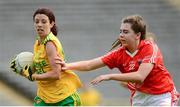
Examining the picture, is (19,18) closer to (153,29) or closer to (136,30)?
(153,29)

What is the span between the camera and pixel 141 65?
18.3 feet

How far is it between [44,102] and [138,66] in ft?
3.21

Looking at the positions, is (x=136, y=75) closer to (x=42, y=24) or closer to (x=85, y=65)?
(x=85, y=65)

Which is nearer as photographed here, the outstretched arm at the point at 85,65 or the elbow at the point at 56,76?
the elbow at the point at 56,76

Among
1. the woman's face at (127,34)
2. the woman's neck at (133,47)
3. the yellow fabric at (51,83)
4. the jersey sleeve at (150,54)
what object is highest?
the woman's face at (127,34)

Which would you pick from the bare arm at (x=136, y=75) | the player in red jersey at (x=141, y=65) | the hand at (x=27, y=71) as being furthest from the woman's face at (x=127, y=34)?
the hand at (x=27, y=71)

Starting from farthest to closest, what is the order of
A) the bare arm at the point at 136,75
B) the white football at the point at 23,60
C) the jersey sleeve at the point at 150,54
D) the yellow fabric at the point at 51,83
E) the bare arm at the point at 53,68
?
the white football at the point at 23,60 → the yellow fabric at the point at 51,83 → the bare arm at the point at 53,68 → the jersey sleeve at the point at 150,54 → the bare arm at the point at 136,75

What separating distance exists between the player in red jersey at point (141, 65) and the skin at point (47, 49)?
132 mm

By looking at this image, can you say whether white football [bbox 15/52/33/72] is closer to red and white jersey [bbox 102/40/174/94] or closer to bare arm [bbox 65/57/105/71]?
bare arm [bbox 65/57/105/71]

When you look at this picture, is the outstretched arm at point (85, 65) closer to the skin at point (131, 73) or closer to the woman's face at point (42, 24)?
the skin at point (131, 73)

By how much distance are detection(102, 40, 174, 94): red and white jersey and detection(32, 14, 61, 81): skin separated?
52 cm

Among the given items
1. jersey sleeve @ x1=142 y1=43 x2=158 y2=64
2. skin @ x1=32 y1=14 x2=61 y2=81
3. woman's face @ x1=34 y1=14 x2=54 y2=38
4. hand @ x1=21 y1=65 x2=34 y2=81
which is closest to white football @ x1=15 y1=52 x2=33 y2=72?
hand @ x1=21 y1=65 x2=34 y2=81

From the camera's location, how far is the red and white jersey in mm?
5656

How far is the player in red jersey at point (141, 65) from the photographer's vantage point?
5.61 meters
